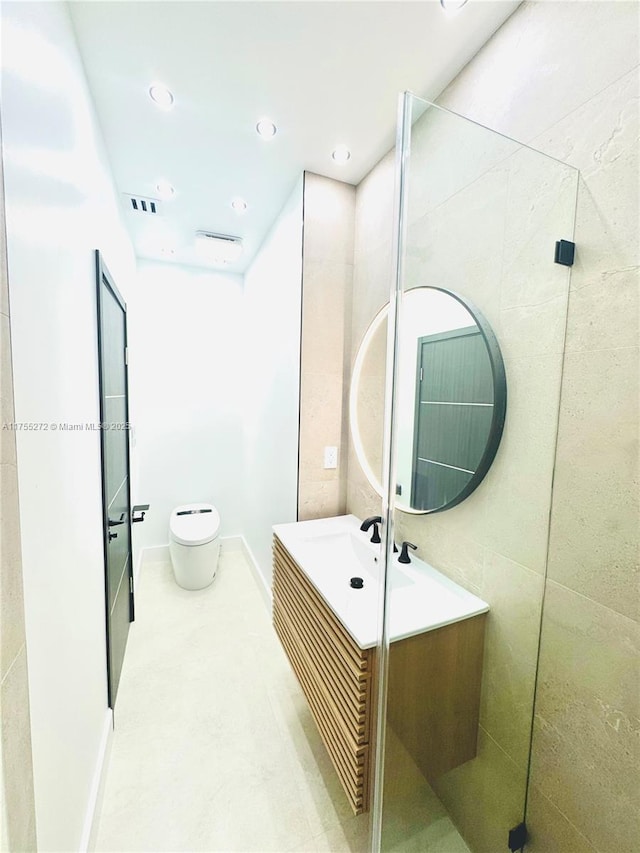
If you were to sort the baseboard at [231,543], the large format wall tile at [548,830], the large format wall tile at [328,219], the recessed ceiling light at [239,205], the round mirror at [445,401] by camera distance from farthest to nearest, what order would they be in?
the baseboard at [231,543], the recessed ceiling light at [239,205], the large format wall tile at [328,219], the round mirror at [445,401], the large format wall tile at [548,830]

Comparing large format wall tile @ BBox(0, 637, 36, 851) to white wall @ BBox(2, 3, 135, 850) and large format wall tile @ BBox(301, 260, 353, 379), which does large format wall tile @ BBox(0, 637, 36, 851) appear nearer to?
white wall @ BBox(2, 3, 135, 850)

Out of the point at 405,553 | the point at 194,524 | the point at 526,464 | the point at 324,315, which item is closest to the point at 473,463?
the point at 526,464

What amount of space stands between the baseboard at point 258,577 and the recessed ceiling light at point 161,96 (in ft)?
9.11

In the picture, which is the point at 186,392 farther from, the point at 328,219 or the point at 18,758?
the point at 18,758

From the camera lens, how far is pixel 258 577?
9.32ft

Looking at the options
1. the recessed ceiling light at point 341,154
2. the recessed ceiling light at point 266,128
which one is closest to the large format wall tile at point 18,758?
the recessed ceiling light at point 266,128

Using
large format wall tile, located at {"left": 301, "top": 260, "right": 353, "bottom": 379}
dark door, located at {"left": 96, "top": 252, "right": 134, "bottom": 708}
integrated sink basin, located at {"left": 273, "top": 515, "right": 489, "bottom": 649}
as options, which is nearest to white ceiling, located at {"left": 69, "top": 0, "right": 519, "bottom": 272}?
large format wall tile, located at {"left": 301, "top": 260, "right": 353, "bottom": 379}

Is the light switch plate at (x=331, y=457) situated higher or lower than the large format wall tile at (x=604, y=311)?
lower

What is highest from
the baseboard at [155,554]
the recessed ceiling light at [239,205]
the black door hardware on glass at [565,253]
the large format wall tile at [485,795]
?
the recessed ceiling light at [239,205]

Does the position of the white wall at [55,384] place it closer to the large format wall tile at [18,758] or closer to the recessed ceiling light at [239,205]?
the large format wall tile at [18,758]

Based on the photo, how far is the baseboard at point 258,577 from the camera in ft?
8.32

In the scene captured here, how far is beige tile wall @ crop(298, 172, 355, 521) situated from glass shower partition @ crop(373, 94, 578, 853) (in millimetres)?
774

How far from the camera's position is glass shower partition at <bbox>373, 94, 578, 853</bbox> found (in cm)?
102

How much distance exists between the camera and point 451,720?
1.18 meters
